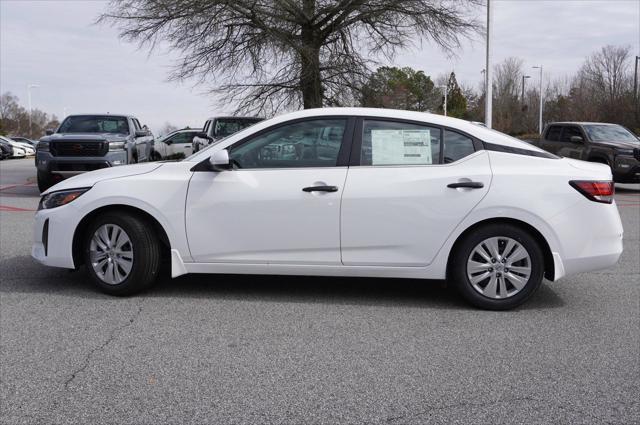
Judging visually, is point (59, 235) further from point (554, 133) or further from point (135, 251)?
point (554, 133)

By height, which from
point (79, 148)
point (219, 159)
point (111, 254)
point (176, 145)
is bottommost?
point (111, 254)

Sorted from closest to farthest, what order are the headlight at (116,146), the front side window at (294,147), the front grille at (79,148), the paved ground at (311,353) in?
the paved ground at (311,353) < the front side window at (294,147) < the front grille at (79,148) < the headlight at (116,146)

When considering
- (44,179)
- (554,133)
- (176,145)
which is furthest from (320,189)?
(176,145)

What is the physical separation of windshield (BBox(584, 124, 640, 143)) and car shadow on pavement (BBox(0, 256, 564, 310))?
39.8 feet

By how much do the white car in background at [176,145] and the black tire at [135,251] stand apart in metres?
18.9

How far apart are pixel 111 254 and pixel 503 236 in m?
3.28

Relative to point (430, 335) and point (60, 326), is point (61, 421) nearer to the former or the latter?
point (60, 326)

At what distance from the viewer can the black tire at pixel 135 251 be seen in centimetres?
549

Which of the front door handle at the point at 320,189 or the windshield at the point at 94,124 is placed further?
the windshield at the point at 94,124

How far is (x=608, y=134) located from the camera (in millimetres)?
17172

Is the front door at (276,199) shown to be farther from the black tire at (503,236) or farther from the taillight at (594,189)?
the taillight at (594,189)

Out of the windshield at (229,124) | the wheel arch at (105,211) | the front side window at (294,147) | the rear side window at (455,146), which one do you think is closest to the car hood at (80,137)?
the windshield at (229,124)

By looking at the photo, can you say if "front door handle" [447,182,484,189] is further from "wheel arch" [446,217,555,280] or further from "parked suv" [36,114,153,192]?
"parked suv" [36,114,153,192]

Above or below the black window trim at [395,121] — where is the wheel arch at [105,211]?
below
